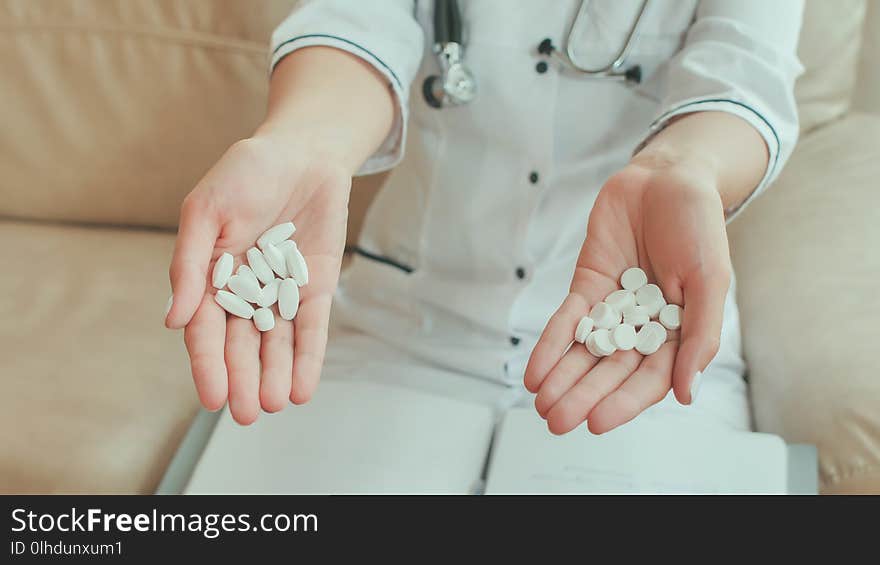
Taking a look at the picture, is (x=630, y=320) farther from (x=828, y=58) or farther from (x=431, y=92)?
(x=828, y=58)

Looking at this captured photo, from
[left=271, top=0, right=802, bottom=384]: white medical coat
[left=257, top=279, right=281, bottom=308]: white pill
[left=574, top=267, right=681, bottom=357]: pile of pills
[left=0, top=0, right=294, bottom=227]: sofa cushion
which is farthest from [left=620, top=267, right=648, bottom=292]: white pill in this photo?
[left=0, top=0, right=294, bottom=227]: sofa cushion

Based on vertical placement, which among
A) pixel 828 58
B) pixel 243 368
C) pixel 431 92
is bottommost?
pixel 243 368

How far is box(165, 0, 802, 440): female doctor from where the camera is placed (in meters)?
0.68

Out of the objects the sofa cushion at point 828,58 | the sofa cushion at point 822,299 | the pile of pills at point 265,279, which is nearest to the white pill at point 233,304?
the pile of pills at point 265,279

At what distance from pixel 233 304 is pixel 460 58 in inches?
14.9

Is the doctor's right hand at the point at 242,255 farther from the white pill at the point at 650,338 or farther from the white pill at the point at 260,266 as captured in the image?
the white pill at the point at 650,338

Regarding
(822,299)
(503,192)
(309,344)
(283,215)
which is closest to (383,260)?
(503,192)

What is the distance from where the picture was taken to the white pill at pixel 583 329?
27.6 inches

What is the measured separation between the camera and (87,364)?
1.14 m

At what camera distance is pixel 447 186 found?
996 millimetres

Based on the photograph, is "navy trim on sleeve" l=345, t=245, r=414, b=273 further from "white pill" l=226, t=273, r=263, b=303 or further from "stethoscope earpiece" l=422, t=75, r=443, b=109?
"white pill" l=226, t=273, r=263, b=303

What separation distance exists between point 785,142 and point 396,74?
1.24ft

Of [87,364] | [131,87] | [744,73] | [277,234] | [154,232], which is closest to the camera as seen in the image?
[277,234]
